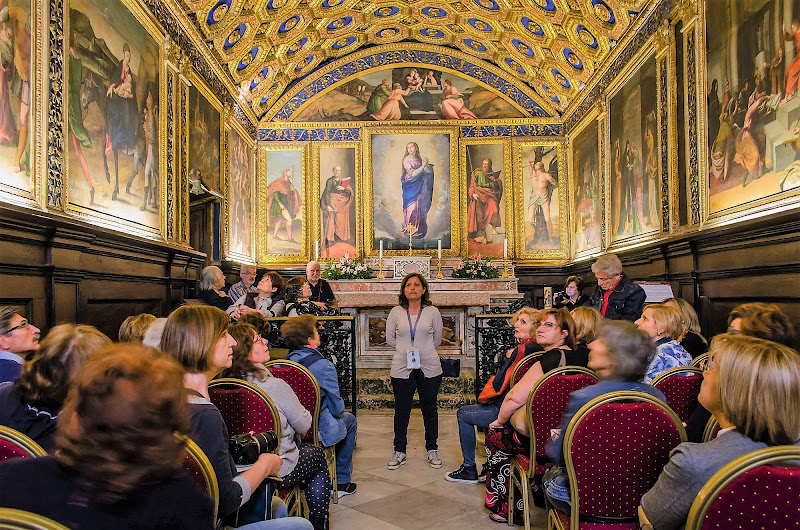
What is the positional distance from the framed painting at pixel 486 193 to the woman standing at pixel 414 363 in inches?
358

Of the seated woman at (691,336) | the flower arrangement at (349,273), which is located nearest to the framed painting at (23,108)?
the seated woman at (691,336)

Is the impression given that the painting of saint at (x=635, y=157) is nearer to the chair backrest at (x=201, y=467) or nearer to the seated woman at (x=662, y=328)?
the seated woman at (x=662, y=328)

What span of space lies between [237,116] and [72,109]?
701 cm

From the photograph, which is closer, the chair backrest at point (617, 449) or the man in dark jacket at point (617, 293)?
the chair backrest at point (617, 449)

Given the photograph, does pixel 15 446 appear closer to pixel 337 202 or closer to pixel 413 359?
pixel 413 359

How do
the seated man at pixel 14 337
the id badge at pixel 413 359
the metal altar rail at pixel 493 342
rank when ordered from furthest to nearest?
1. the metal altar rail at pixel 493 342
2. the id badge at pixel 413 359
3. the seated man at pixel 14 337

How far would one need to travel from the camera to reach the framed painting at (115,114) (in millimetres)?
6297

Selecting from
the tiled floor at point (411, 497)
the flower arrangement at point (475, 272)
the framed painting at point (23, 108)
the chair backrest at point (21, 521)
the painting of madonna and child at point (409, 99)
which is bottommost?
the tiled floor at point (411, 497)

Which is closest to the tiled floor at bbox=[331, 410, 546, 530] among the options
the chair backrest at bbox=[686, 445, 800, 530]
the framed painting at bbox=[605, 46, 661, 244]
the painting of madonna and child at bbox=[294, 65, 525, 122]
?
the chair backrest at bbox=[686, 445, 800, 530]

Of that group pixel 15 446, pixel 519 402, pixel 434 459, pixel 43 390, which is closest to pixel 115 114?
pixel 434 459

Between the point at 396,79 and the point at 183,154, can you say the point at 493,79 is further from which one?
the point at 183,154

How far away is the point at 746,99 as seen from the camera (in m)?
6.46

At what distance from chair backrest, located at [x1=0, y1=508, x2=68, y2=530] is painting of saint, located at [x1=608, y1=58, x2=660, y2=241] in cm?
919

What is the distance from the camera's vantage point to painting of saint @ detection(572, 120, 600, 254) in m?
12.3
